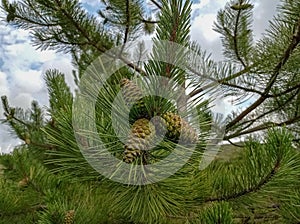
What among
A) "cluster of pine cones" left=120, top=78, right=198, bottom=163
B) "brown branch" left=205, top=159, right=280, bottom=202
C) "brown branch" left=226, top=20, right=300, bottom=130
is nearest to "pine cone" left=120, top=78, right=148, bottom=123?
"cluster of pine cones" left=120, top=78, right=198, bottom=163

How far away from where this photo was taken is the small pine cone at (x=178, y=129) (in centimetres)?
59

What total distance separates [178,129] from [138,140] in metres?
0.07

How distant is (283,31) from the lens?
120 centimetres

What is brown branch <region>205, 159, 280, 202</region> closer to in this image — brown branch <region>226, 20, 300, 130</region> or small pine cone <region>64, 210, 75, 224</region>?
small pine cone <region>64, 210, 75, 224</region>

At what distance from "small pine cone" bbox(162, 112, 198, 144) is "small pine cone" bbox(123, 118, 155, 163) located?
3cm

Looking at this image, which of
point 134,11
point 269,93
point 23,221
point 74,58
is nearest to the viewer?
point 23,221

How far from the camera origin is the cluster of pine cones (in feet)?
1.87

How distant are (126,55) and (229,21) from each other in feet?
1.70

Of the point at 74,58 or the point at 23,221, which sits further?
the point at 74,58

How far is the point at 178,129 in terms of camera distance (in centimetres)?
59

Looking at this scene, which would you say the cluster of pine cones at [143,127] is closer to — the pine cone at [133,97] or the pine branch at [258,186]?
the pine cone at [133,97]

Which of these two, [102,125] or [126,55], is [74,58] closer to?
[126,55]

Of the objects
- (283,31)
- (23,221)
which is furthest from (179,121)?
(23,221)

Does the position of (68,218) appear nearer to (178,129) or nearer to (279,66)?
(178,129)
